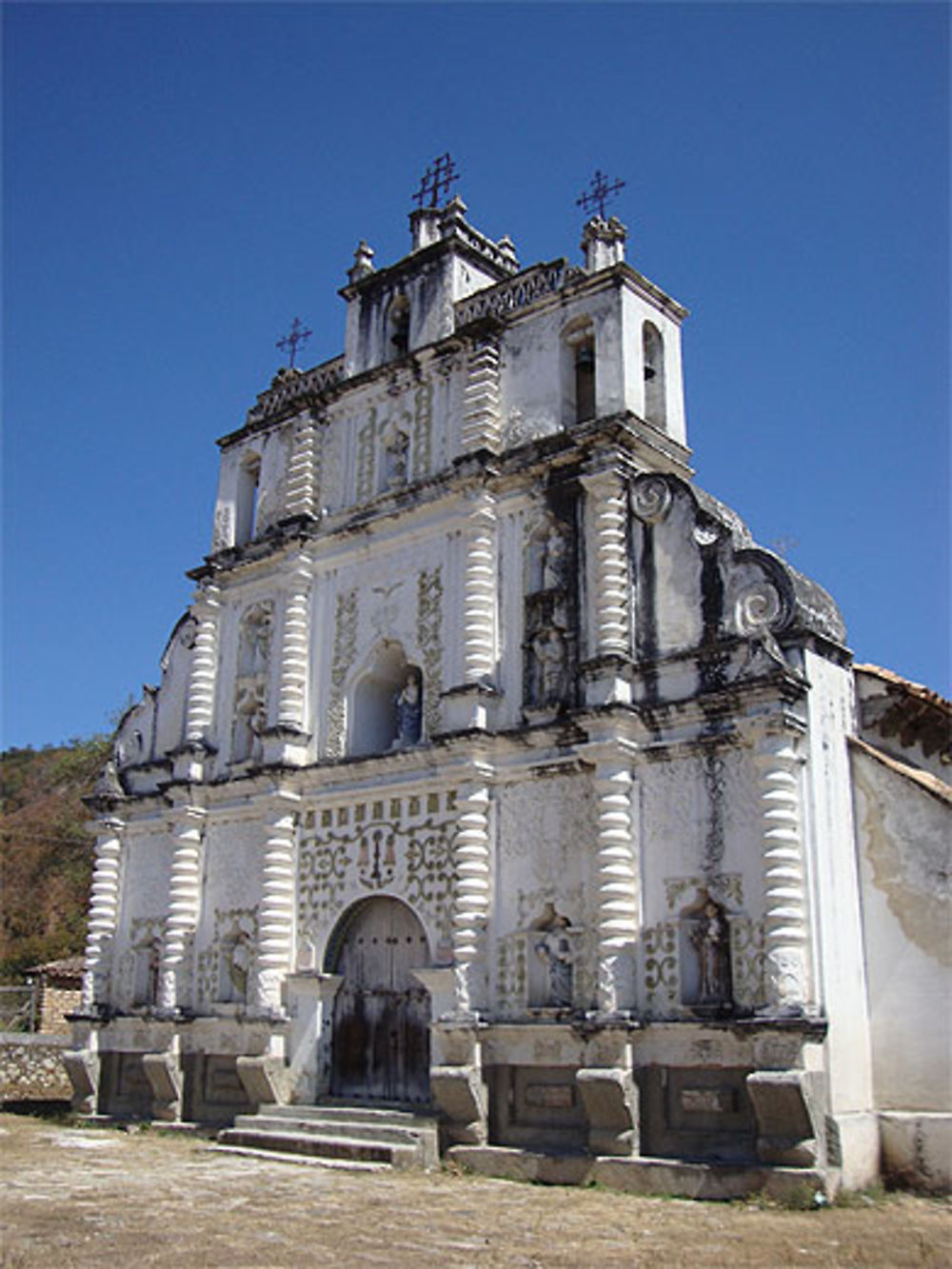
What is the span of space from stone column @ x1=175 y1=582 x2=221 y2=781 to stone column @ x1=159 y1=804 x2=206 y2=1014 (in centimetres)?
74

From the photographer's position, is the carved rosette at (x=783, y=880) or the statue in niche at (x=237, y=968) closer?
the carved rosette at (x=783, y=880)

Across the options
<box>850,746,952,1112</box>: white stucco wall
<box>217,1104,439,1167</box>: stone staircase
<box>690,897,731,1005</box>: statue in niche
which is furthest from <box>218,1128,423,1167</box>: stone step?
<box>850,746,952,1112</box>: white stucco wall

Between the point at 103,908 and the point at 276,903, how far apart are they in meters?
4.60

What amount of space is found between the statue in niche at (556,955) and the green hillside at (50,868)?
23.6 meters

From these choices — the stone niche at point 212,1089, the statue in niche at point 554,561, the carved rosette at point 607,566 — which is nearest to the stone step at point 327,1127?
the stone niche at point 212,1089

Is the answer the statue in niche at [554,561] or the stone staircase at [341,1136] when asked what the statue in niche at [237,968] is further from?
the statue in niche at [554,561]

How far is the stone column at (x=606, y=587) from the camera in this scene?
15.4 m

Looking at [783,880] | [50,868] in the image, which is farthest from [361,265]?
[50,868]

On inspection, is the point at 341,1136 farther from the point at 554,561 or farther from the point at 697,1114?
the point at 554,561

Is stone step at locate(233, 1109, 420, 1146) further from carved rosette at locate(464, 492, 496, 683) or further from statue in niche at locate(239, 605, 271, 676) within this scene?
statue in niche at locate(239, 605, 271, 676)

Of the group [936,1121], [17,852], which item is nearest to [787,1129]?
[936,1121]

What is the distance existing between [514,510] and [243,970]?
26.6 ft

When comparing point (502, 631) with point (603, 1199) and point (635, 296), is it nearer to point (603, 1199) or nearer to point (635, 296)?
point (635, 296)

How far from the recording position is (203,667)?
2116 cm
